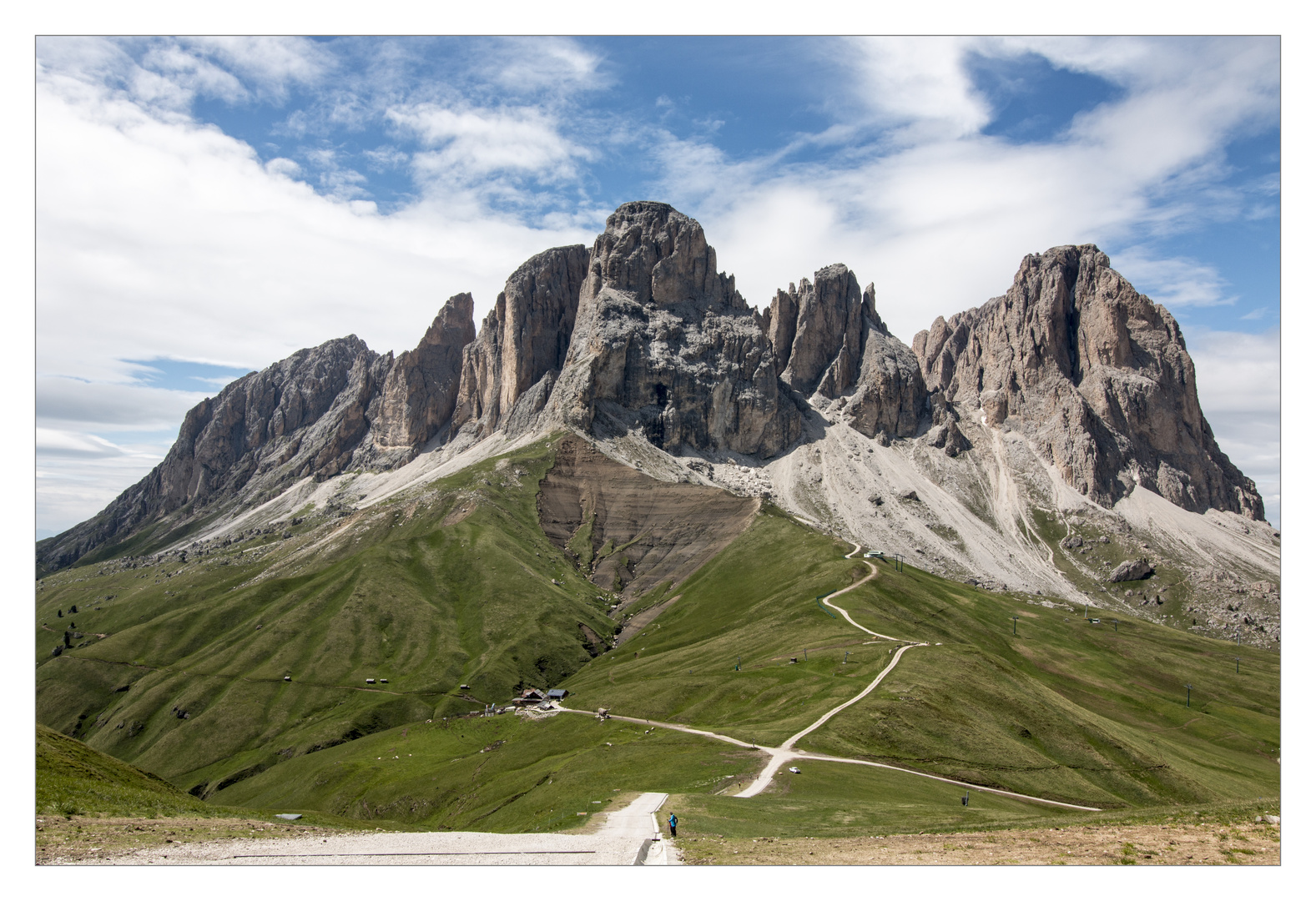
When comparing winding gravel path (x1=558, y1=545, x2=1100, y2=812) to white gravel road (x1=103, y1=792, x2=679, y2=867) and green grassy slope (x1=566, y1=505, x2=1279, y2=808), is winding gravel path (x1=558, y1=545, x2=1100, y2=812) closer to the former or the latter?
green grassy slope (x1=566, y1=505, x2=1279, y2=808)

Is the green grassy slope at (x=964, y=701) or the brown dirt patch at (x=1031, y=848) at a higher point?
the brown dirt patch at (x=1031, y=848)

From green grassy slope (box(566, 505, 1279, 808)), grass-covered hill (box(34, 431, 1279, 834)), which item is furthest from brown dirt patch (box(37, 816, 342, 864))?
green grassy slope (box(566, 505, 1279, 808))

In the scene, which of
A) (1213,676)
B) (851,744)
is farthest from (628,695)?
(1213,676)

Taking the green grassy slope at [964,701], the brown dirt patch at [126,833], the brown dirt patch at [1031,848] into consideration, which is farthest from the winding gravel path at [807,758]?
the brown dirt patch at [126,833]

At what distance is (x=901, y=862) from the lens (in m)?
39.1

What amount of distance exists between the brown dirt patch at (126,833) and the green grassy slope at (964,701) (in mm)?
59238

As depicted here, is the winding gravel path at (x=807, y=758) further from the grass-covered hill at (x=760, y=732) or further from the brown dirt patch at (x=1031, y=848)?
the brown dirt patch at (x=1031, y=848)

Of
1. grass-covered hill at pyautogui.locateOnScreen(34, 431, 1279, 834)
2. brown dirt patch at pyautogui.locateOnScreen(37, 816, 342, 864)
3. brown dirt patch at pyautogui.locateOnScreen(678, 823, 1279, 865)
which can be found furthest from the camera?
grass-covered hill at pyautogui.locateOnScreen(34, 431, 1279, 834)

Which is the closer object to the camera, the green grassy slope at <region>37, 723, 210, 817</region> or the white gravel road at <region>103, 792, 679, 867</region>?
the white gravel road at <region>103, 792, 679, 867</region>

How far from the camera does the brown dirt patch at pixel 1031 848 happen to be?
1492 inches

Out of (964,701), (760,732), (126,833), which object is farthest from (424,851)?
(964,701)

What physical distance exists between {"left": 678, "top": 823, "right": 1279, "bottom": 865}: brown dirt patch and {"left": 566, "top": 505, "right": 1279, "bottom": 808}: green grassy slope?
39.8m

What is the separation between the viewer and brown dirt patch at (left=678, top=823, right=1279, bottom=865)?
1492 inches

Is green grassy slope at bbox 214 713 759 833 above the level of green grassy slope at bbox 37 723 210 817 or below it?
below
